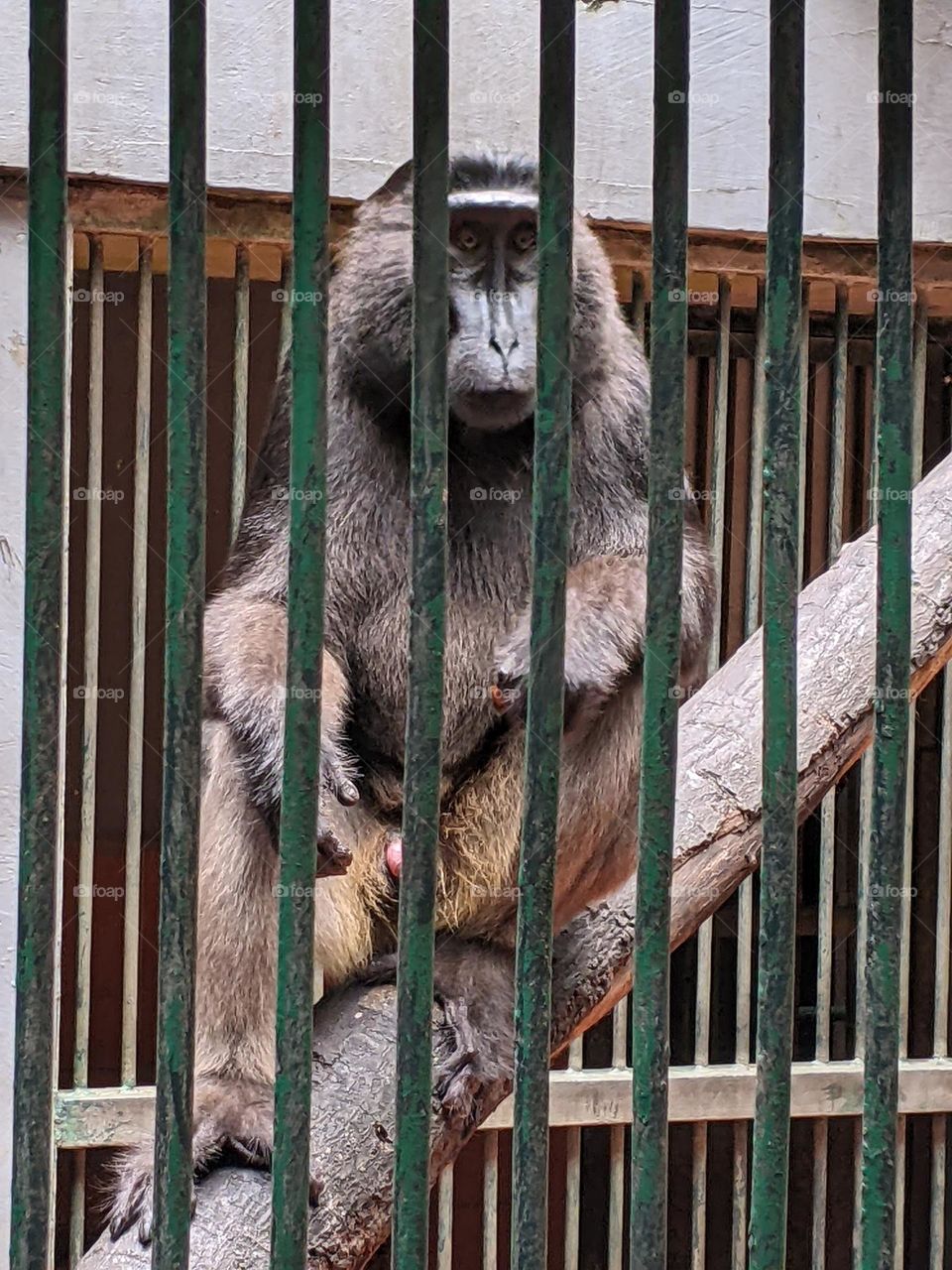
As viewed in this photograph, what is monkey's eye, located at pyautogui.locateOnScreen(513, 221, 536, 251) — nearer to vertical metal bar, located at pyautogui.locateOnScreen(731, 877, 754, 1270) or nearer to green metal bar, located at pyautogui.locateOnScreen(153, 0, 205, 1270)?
green metal bar, located at pyautogui.locateOnScreen(153, 0, 205, 1270)

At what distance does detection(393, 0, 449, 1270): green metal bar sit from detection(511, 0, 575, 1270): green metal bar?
0.08 metres

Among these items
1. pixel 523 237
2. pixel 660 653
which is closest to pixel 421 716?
pixel 660 653

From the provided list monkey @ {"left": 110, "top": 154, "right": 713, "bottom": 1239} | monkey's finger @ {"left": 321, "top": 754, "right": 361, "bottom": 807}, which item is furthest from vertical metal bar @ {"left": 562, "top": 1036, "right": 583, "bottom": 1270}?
monkey's finger @ {"left": 321, "top": 754, "right": 361, "bottom": 807}

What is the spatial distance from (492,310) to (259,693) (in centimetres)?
86

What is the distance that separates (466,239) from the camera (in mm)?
3211

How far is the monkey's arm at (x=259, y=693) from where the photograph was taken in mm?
2693

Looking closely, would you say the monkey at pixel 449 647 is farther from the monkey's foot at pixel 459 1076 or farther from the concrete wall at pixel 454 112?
the concrete wall at pixel 454 112

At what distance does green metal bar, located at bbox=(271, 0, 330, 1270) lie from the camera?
1.32 meters

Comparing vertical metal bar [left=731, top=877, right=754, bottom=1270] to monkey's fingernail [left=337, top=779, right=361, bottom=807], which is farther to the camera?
vertical metal bar [left=731, top=877, right=754, bottom=1270]

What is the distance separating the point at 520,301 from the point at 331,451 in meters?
0.55

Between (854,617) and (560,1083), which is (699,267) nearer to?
(854,617)

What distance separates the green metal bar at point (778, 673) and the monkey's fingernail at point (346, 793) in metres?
1.10

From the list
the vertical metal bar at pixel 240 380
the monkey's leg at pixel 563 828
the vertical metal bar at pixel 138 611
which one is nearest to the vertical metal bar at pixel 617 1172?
the vertical metal bar at pixel 138 611

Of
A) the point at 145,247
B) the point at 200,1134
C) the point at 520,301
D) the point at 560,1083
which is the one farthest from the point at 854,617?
the point at 145,247
